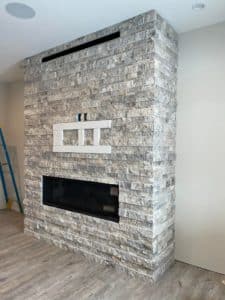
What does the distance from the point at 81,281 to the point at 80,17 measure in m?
2.56

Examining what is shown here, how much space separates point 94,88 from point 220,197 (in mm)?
1749

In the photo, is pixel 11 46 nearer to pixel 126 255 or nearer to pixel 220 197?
pixel 126 255

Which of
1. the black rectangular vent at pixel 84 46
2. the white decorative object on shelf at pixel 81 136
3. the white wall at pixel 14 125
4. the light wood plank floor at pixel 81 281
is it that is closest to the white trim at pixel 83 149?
the white decorative object on shelf at pixel 81 136

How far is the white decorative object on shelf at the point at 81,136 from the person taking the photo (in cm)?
250

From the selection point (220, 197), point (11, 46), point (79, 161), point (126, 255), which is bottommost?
point (126, 255)

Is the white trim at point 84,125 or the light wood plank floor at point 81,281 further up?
the white trim at point 84,125

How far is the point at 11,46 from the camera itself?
293cm

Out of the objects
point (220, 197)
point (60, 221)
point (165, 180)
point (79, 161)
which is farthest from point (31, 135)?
point (220, 197)

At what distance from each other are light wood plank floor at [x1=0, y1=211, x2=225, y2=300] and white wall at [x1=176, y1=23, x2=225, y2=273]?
28 cm

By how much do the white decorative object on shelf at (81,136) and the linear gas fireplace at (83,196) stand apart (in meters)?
0.38

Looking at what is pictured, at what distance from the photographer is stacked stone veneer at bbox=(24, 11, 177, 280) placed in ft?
7.26

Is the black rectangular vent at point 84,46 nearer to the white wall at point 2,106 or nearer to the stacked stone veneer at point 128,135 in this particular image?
the stacked stone veneer at point 128,135

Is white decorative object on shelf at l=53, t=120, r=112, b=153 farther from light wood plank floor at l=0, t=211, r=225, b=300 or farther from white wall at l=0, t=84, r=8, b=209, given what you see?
white wall at l=0, t=84, r=8, b=209

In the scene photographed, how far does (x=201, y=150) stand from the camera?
2457 millimetres
